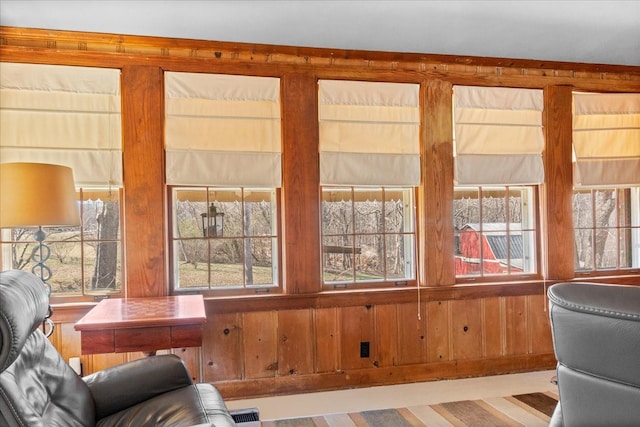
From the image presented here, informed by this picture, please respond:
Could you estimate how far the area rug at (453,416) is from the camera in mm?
2822

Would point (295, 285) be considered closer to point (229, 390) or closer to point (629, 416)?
point (229, 390)

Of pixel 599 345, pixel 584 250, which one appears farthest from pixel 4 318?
pixel 584 250

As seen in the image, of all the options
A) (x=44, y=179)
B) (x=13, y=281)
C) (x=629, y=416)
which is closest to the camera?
(x=629, y=416)

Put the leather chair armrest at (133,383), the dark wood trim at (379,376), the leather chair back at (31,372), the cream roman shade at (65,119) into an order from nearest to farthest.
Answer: the leather chair back at (31,372) < the leather chair armrest at (133,383) < the cream roman shade at (65,119) < the dark wood trim at (379,376)

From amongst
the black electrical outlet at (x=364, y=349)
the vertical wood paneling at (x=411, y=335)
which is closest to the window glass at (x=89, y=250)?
the black electrical outlet at (x=364, y=349)

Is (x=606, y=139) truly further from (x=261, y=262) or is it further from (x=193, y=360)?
(x=193, y=360)

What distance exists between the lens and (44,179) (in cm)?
238

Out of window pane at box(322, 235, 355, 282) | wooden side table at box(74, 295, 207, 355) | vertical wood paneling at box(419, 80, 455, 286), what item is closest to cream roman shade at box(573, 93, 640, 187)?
vertical wood paneling at box(419, 80, 455, 286)

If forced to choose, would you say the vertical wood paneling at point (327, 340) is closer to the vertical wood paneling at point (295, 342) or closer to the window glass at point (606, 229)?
the vertical wood paneling at point (295, 342)

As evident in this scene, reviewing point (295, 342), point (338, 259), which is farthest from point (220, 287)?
point (338, 259)

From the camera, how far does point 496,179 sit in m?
3.69

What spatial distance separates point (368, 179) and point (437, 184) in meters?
0.57

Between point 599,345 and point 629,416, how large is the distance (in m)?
0.20

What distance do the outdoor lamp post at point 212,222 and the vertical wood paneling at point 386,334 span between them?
132 centimetres
